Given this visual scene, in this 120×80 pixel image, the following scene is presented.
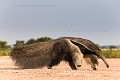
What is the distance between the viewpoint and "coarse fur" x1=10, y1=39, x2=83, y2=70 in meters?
17.8

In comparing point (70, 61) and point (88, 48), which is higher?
point (88, 48)

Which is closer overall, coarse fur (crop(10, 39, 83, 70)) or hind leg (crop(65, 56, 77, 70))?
coarse fur (crop(10, 39, 83, 70))

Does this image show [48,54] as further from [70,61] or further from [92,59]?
[92,59]

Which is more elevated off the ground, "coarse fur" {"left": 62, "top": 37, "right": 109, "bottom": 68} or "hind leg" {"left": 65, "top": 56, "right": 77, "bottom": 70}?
"coarse fur" {"left": 62, "top": 37, "right": 109, "bottom": 68}

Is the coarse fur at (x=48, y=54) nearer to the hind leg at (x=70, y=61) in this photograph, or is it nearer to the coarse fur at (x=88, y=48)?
the hind leg at (x=70, y=61)

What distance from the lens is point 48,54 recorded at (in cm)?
1834

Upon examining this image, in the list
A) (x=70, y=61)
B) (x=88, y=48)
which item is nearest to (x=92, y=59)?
(x=88, y=48)

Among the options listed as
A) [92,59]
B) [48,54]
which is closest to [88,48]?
[92,59]

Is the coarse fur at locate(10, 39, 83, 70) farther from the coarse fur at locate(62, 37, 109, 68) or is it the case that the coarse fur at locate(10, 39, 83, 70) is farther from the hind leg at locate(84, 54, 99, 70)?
the hind leg at locate(84, 54, 99, 70)

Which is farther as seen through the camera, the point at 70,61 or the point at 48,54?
the point at 48,54

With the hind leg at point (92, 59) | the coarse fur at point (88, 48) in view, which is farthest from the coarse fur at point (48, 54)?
the hind leg at point (92, 59)

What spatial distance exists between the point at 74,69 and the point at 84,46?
958mm

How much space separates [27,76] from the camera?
1443 centimetres

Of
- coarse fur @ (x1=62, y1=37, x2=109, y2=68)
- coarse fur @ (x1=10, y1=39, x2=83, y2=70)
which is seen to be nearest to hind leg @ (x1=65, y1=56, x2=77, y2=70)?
coarse fur @ (x1=10, y1=39, x2=83, y2=70)
